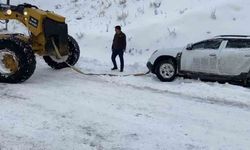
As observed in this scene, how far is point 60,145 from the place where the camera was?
827 centimetres

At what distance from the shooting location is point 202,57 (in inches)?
554

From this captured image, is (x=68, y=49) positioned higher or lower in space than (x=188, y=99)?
higher

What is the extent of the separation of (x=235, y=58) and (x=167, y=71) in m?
1.96

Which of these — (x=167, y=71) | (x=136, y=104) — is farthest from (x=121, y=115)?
(x=167, y=71)

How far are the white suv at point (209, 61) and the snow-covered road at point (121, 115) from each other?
0.42 metres

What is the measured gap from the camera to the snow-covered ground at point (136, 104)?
28.4ft

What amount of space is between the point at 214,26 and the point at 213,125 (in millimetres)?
9434

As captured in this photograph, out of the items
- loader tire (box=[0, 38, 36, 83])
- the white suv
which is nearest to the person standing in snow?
the white suv

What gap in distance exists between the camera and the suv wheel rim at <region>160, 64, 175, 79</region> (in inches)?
568

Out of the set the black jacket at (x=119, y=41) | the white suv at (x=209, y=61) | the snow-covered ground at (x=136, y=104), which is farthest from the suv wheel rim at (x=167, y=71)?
the black jacket at (x=119, y=41)

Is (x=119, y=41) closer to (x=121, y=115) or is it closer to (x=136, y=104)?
(x=136, y=104)

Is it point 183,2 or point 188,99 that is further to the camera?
point 183,2

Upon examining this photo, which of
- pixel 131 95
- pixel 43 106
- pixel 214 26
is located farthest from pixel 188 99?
pixel 214 26

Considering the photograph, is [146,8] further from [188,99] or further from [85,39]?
[188,99]
